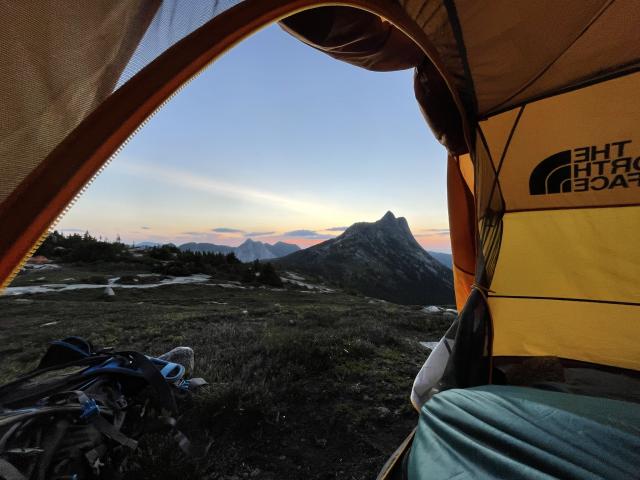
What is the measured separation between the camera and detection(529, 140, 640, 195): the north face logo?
328cm

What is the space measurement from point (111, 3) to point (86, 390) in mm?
2179

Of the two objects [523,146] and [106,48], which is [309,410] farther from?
[523,146]

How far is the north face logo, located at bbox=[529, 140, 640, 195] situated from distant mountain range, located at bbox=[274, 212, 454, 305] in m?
57.5

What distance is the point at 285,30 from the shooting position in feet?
9.11

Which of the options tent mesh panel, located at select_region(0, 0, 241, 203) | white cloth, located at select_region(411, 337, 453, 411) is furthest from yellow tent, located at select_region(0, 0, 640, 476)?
white cloth, located at select_region(411, 337, 453, 411)

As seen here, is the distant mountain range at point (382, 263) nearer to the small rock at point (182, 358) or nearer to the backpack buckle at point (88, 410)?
the small rock at point (182, 358)

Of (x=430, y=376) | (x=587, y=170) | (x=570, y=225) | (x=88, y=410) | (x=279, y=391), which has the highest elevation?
(x=587, y=170)

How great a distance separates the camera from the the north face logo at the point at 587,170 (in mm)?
3281

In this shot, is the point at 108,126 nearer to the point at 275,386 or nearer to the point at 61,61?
the point at 61,61

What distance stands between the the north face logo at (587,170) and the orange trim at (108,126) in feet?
9.98

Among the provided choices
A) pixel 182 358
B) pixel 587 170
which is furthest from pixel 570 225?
pixel 182 358

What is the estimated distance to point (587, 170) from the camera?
349 centimetres

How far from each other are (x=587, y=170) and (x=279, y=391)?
385cm

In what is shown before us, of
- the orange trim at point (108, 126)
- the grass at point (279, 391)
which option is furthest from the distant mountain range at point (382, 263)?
the orange trim at point (108, 126)
